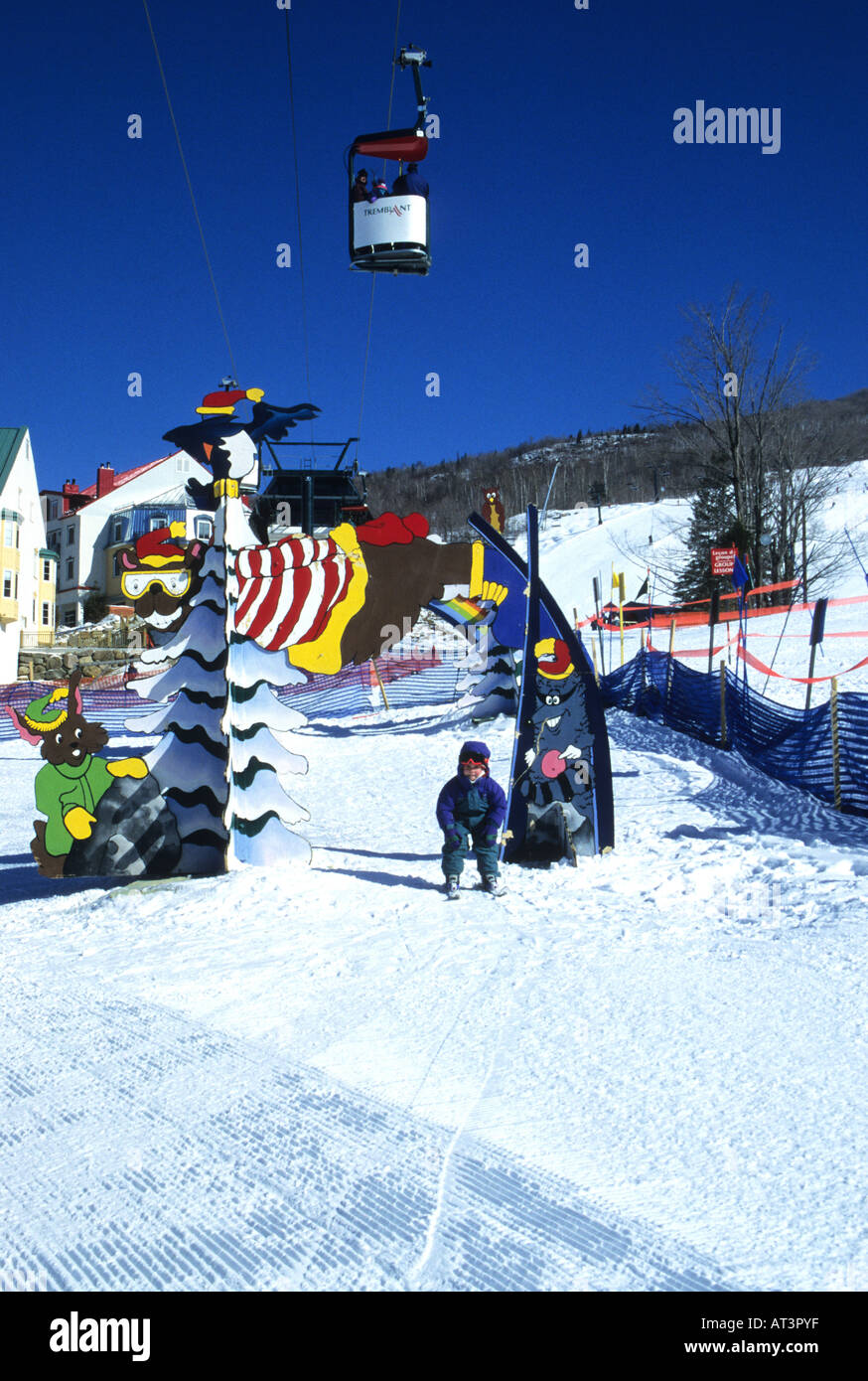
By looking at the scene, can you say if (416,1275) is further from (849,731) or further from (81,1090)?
(849,731)

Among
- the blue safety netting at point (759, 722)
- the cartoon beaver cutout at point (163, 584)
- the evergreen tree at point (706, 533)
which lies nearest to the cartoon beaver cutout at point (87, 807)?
the cartoon beaver cutout at point (163, 584)

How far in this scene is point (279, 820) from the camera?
281 inches

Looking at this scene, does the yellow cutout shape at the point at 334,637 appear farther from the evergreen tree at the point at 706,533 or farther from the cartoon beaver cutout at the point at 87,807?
the evergreen tree at the point at 706,533

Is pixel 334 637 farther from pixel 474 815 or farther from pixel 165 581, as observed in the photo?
pixel 474 815

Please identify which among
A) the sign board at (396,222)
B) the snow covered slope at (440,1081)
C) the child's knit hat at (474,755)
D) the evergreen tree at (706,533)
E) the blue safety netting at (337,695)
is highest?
the sign board at (396,222)

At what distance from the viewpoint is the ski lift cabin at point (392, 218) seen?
14422mm

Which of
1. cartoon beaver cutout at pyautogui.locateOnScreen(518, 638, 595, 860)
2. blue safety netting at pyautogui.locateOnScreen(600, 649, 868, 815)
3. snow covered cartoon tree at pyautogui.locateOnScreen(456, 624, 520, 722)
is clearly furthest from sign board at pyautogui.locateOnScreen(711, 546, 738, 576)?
cartoon beaver cutout at pyautogui.locateOnScreen(518, 638, 595, 860)

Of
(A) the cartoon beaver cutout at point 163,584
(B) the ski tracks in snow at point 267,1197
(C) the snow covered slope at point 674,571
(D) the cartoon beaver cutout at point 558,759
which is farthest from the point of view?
(C) the snow covered slope at point 674,571

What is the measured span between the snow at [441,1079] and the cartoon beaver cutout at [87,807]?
251 mm

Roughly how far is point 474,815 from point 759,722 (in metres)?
6.88

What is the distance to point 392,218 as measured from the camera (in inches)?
569

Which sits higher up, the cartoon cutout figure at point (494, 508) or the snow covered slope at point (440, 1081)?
the cartoon cutout figure at point (494, 508)

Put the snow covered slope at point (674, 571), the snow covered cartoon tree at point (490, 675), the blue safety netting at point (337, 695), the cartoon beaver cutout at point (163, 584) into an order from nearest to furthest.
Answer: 1. the cartoon beaver cutout at point (163, 584)
2. the snow covered cartoon tree at point (490, 675)
3. the snow covered slope at point (674, 571)
4. the blue safety netting at point (337, 695)
